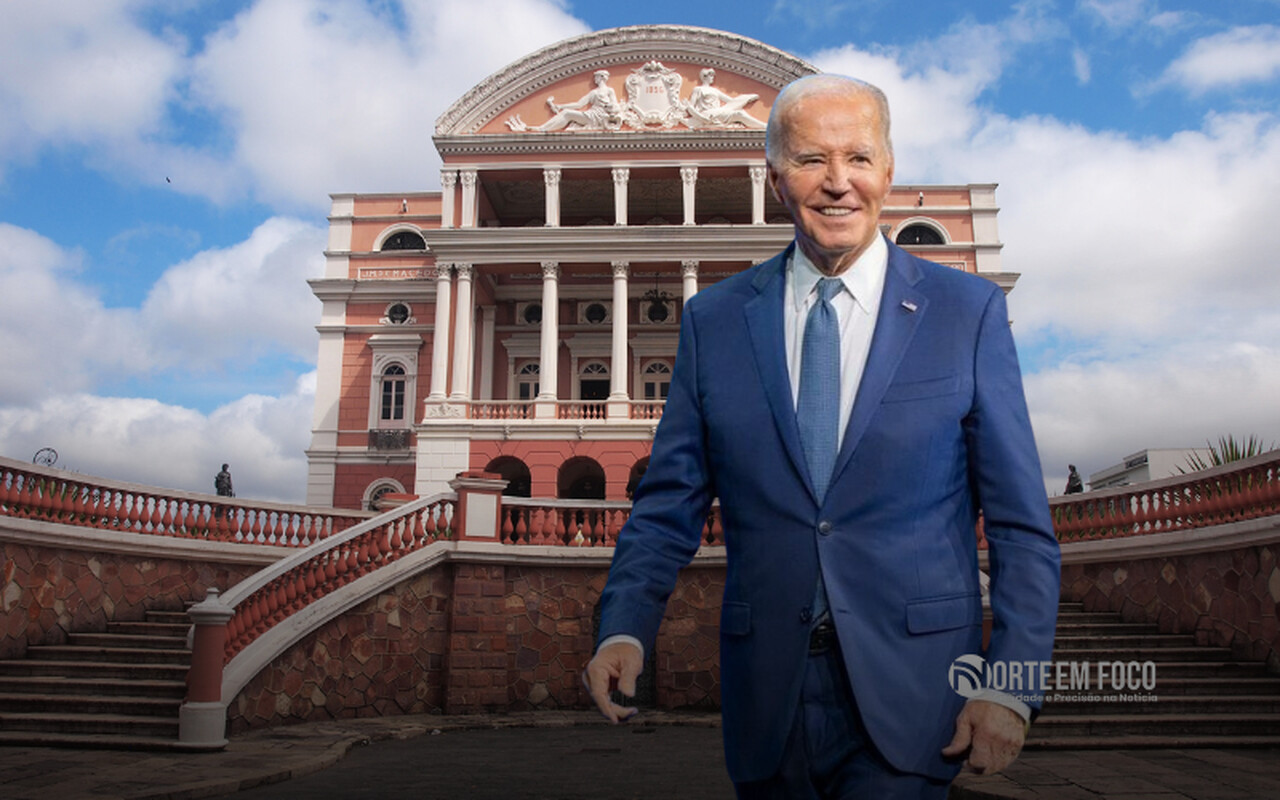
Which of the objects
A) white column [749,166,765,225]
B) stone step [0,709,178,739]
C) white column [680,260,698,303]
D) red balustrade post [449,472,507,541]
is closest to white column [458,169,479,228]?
white column [680,260,698,303]

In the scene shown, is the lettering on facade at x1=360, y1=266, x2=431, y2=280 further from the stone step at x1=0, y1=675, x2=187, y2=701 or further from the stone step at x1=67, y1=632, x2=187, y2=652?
the stone step at x1=0, y1=675, x2=187, y2=701

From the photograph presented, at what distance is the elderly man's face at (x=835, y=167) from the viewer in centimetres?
202

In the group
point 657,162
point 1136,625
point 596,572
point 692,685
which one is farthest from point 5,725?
point 657,162

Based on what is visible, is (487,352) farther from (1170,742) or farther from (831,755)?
(831,755)

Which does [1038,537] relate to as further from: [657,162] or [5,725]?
[657,162]

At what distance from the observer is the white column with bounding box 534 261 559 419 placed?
24.5 meters

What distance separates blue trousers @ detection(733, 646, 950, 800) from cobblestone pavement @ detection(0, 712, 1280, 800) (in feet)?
18.0

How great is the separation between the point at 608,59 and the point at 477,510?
18508mm

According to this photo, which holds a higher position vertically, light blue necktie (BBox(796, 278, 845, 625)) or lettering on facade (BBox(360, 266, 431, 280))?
lettering on facade (BBox(360, 266, 431, 280))

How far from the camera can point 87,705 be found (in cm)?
995

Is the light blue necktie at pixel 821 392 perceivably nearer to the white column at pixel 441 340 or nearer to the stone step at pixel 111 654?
the stone step at pixel 111 654

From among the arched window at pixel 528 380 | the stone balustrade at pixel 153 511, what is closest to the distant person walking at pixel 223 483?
the stone balustrade at pixel 153 511

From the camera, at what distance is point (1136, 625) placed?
471 inches

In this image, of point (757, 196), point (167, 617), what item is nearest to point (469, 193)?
point (757, 196)
